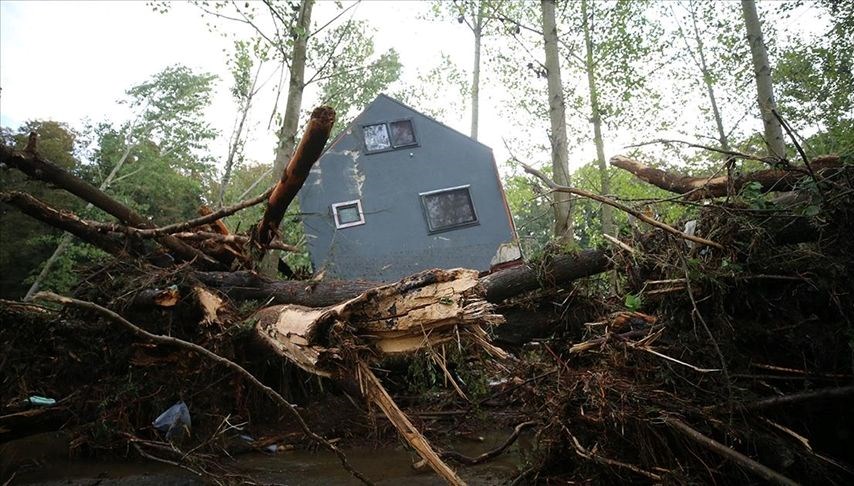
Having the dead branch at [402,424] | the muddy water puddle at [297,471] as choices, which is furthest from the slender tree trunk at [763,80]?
the dead branch at [402,424]

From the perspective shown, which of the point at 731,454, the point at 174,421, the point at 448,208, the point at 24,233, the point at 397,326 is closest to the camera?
the point at 731,454

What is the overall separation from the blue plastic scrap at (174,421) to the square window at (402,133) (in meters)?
8.99

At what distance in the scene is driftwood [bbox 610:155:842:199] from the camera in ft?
10.2

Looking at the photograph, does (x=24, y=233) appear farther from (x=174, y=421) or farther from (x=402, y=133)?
(x=174, y=421)

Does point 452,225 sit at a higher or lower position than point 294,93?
lower

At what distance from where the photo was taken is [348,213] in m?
11.8

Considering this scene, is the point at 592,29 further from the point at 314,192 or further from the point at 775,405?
the point at 775,405

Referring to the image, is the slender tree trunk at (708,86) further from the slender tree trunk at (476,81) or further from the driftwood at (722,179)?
the driftwood at (722,179)

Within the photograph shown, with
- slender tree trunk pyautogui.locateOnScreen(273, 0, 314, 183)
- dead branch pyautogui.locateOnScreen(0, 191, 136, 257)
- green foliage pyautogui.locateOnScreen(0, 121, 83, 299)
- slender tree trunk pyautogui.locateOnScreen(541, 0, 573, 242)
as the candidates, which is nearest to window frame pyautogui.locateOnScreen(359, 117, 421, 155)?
slender tree trunk pyautogui.locateOnScreen(273, 0, 314, 183)

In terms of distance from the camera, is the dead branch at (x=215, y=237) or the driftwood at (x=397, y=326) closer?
the driftwood at (x=397, y=326)

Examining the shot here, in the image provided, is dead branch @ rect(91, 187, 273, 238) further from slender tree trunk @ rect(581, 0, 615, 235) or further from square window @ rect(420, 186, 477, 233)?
slender tree trunk @ rect(581, 0, 615, 235)

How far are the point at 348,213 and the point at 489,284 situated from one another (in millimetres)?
7893

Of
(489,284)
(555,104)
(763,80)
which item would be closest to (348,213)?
(555,104)

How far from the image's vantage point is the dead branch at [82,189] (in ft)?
15.2
